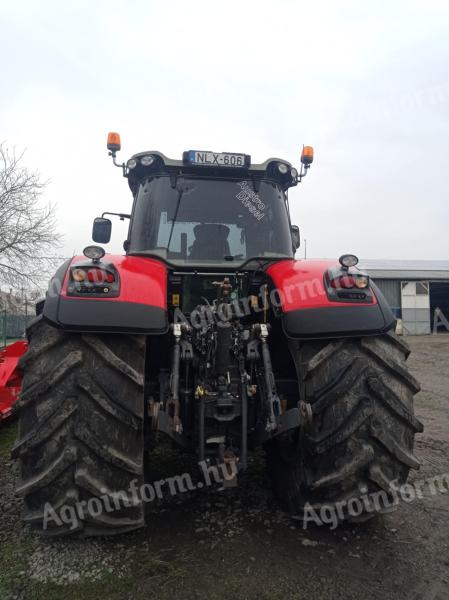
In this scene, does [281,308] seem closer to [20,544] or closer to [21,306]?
[20,544]

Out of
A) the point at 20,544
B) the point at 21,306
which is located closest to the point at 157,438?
the point at 20,544

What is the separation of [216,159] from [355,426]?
228 cm

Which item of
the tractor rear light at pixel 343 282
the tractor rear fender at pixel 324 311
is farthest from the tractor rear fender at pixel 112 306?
the tractor rear light at pixel 343 282

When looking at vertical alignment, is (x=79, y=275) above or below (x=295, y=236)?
below

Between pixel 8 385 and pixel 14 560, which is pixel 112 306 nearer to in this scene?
pixel 14 560

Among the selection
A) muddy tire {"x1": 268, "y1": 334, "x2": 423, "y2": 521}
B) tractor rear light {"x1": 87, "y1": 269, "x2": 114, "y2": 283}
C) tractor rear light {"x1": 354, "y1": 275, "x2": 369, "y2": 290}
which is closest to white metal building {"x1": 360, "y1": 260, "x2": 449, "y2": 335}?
tractor rear light {"x1": 354, "y1": 275, "x2": 369, "y2": 290}

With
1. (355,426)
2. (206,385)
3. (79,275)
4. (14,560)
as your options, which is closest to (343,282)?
(355,426)

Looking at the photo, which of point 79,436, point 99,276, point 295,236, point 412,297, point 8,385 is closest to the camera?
point 79,436

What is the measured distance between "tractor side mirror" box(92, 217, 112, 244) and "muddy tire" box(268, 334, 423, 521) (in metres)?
2.68

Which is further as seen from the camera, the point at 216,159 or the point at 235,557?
the point at 216,159

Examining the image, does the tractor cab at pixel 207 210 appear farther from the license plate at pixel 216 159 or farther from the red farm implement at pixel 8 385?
the red farm implement at pixel 8 385

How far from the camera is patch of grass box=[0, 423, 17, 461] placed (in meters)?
4.42

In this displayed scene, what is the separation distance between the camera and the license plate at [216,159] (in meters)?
3.56

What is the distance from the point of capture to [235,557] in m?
2.47
